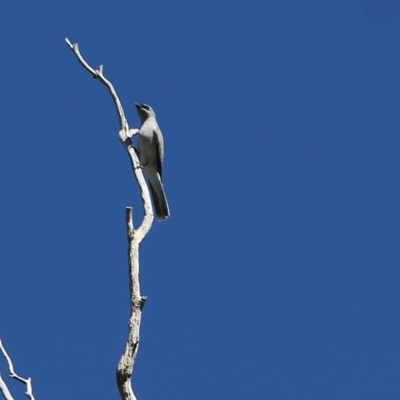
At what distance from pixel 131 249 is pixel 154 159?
4.20 metres

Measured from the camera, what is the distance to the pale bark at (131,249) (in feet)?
20.0

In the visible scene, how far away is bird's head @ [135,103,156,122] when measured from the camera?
38.9 ft

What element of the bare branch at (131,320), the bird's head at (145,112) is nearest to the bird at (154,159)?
the bird's head at (145,112)

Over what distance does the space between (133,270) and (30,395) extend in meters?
1.24

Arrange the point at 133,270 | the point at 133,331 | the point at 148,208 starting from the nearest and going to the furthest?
the point at 133,331, the point at 133,270, the point at 148,208

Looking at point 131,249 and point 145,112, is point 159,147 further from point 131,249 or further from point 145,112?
point 131,249

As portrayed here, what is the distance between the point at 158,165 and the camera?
435 inches

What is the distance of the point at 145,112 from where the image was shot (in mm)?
11891

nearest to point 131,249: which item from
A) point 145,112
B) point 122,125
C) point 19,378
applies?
point 19,378

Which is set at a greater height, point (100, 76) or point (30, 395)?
point (100, 76)

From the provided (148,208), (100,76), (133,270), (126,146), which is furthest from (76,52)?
(133,270)

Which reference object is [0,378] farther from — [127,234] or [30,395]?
[127,234]

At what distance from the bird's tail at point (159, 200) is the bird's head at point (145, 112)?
4.17 feet

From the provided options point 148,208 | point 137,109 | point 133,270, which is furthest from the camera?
point 137,109
